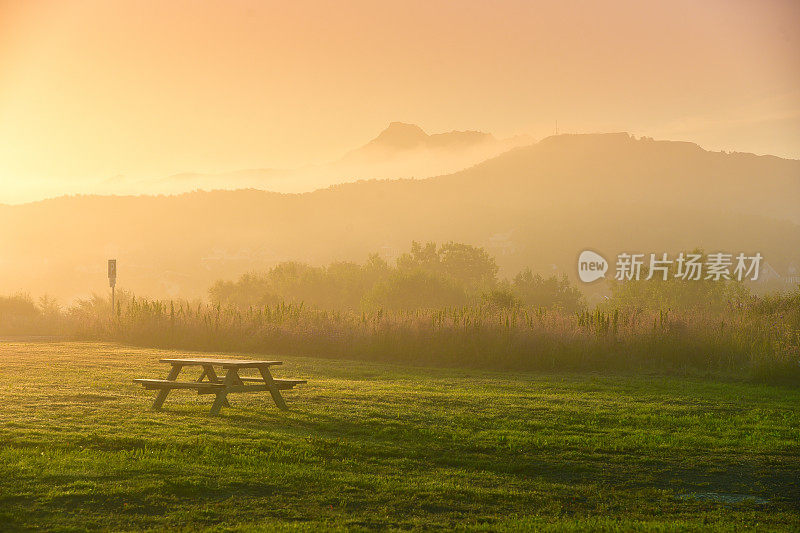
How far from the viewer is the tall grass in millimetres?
22266

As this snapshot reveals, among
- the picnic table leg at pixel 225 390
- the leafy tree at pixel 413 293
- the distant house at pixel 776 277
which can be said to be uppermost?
the distant house at pixel 776 277

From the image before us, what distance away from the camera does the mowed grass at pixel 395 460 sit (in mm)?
7977

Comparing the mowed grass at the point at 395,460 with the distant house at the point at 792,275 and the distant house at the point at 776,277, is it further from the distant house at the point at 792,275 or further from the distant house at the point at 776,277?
the distant house at the point at 792,275

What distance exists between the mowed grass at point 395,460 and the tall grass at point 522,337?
5.11 metres

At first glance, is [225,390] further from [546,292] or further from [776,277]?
[776,277]

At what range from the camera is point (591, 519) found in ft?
26.1

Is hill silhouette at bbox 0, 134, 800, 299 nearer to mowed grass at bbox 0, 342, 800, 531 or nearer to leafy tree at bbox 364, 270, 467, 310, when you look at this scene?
leafy tree at bbox 364, 270, 467, 310

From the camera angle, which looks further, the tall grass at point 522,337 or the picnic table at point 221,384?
the tall grass at point 522,337

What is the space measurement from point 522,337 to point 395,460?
46.3ft

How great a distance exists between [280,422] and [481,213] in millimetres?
181910

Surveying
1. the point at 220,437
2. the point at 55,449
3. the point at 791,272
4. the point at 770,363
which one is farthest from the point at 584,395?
the point at 791,272

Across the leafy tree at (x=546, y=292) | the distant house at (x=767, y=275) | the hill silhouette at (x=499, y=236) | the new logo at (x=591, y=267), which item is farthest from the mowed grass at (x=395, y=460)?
the hill silhouette at (x=499, y=236)

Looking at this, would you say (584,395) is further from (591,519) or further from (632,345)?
(591,519)

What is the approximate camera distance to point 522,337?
23938 millimetres
